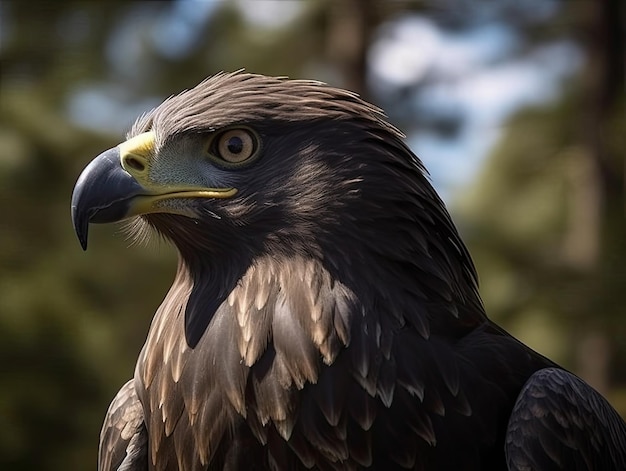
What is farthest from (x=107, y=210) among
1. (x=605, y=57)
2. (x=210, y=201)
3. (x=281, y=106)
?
(x=605, y=57)

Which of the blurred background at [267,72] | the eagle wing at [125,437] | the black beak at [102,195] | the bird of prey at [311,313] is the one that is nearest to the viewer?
the bird of prey at [311,313]

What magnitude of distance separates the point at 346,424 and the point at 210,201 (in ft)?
2.74

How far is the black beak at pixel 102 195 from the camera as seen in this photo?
277cm

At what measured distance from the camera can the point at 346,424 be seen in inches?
104

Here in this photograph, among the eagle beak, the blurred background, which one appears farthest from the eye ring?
the blurred background

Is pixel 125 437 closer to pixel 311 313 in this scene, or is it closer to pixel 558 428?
pixel 311 313

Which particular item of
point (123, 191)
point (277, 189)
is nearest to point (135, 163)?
point (123, 191)

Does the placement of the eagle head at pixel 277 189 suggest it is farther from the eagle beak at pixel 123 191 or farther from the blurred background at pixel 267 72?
the blurred background at pixel 267 72

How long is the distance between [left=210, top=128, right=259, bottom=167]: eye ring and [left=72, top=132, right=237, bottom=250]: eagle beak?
0.10 meters

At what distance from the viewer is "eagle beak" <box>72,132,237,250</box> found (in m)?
2.78

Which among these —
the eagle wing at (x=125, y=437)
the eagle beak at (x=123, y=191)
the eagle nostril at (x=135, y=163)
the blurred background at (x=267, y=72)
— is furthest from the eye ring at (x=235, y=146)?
the blurred background at (x=267, y=72)

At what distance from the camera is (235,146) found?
2.92m

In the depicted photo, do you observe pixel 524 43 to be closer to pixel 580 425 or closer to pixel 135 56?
pixel 135 56

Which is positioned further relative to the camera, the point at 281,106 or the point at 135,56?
the point at 135,56
